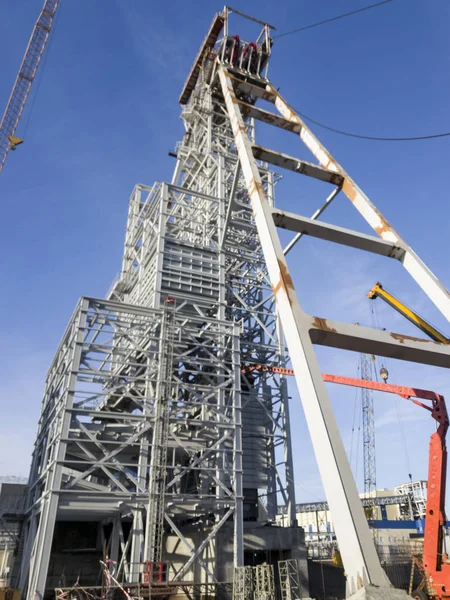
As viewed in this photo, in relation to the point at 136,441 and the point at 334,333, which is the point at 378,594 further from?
the point at 136,441

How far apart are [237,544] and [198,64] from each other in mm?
45028

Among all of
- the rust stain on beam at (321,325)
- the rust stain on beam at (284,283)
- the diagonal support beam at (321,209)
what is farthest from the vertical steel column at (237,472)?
the rust stain on beam at (321,325)

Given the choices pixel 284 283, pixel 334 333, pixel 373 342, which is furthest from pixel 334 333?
pixel 284 283

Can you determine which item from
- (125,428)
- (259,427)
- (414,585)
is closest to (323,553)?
(414,585)

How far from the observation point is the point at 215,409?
29891 mm

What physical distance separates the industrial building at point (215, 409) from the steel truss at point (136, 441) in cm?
12

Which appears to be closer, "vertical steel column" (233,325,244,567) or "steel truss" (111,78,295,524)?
"vertical steel column" (233,325,244,567)

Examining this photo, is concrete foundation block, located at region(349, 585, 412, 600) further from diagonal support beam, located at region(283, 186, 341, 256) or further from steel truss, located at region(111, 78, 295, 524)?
steel truss, located at region(111, 78, 295, 524)

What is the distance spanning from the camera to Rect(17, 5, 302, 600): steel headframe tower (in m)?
24.0

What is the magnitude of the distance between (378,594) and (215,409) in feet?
77.1

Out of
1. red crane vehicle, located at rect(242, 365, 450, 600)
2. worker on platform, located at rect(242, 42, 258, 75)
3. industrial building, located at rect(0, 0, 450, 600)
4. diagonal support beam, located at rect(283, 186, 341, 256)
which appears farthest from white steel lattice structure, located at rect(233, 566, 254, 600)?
worker on platform, located at rect(242, 42, 258, 75)

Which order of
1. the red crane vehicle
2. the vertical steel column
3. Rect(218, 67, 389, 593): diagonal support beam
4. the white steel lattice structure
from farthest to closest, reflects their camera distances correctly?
the vertical steel column → the white steel lattice structure → the red crane vehicle → Rect(218, 67, 389, 593): diagonal support beam

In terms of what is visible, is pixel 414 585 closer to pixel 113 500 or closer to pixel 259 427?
pixel 259 427

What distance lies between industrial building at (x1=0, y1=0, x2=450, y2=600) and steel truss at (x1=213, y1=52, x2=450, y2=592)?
4 centimetres
